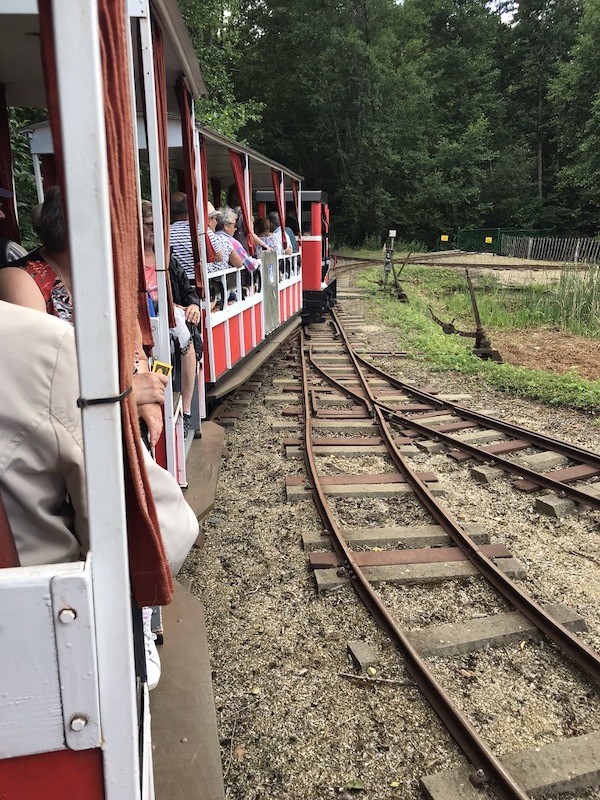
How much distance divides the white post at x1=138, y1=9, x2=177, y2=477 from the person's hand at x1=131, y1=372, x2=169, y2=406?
3.88 ft

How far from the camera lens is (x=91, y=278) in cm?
103

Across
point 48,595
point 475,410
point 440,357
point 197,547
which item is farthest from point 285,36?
point 48,595

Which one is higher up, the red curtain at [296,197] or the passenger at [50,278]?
the red curtain at [296,197]

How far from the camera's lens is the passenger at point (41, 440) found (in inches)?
45.9

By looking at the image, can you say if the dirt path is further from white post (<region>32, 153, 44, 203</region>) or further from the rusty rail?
white post (<region>32, 153, 44, 203</region>)

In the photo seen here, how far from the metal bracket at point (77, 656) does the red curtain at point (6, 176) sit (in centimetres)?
350

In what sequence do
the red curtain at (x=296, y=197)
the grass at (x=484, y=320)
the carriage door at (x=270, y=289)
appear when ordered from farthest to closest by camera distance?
1. the red curtain at (x=296, y=197)
2. the grass at (x=484, y=320)
3. the carriage door at (x=270, y=289)

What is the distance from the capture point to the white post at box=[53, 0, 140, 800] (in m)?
0.96

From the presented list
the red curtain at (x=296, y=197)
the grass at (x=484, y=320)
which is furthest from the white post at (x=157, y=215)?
the red curtain at (x=296, y=197)

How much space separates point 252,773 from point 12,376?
2.40 m

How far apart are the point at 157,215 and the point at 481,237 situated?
42957 millimetres

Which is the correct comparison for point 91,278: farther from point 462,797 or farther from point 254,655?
point 254,655

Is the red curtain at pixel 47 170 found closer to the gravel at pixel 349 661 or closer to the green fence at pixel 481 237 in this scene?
the gravel at pixel 349 661

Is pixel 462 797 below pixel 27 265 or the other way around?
below
